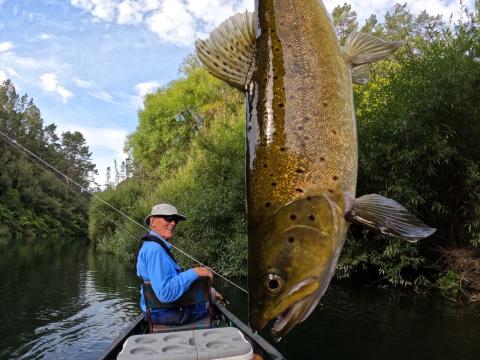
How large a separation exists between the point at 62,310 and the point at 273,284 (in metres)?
15.3

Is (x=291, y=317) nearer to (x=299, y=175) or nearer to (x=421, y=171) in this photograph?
(x=299, y=175)

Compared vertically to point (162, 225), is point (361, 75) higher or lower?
higher

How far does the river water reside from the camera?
1007cm

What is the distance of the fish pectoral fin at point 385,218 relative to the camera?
1680 millimetres

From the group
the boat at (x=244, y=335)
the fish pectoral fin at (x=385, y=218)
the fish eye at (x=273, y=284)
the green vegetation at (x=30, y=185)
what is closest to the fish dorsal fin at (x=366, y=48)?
the fish pectoral fin at (x=385, y=218)

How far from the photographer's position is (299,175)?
5.58 feet

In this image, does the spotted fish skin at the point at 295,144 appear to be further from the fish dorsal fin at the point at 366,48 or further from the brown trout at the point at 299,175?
the fish dorsal fin at the point at 366,48

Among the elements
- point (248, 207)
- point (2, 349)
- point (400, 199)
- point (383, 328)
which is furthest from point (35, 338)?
point (248, 207)

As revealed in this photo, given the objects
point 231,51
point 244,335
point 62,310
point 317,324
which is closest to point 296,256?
point 231,51

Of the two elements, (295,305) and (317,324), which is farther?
(317,324)

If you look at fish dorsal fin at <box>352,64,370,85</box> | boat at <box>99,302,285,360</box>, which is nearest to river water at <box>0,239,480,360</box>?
boat at <box>99,302,285,360</box>

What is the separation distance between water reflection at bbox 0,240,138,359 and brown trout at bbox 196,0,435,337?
9999 millimetres

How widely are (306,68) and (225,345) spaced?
3.40m

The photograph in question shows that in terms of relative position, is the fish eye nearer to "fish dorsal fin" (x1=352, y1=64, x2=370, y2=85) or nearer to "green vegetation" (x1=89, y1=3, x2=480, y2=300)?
"fish dorsal fin" (x1=352, y1=64, x2=370, y2=85)
